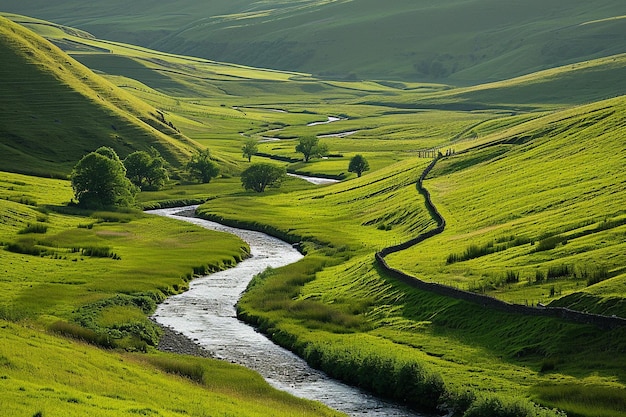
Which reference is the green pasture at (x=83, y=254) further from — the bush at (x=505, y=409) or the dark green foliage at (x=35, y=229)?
the bush at (x=505, y=409)

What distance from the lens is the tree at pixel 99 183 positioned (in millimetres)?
156750

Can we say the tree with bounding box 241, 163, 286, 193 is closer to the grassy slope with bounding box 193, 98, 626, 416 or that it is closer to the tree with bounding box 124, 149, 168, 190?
the tree with bounding box 124, 149, 168, 190

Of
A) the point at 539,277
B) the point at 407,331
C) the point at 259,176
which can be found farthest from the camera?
the point at 259,176

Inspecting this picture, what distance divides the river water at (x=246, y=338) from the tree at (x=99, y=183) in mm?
44007

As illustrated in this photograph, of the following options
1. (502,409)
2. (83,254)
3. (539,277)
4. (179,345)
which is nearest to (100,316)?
(179,345)

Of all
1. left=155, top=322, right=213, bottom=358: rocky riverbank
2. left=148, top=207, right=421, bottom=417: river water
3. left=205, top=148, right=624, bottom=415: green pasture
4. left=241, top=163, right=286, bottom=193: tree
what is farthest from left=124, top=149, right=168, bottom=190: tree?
left=155, top=322, right=213, bottom=358: rocky riverbank

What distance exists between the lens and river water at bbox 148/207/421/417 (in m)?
63.0

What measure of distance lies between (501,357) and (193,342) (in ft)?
86.3

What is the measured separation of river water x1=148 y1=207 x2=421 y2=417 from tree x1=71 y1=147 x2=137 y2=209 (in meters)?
44.0

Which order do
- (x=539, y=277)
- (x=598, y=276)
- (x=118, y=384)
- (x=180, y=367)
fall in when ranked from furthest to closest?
1. (x=539, y=277)
2. (x=598, y=276)
3. (x=180, y=367)
4. (x=118, y=384)

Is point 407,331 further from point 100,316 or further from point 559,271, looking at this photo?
point 100,316

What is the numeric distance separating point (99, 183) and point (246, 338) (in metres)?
85.0

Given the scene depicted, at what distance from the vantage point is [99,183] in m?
159

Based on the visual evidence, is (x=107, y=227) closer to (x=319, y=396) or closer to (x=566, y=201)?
(x=566, y=201)
